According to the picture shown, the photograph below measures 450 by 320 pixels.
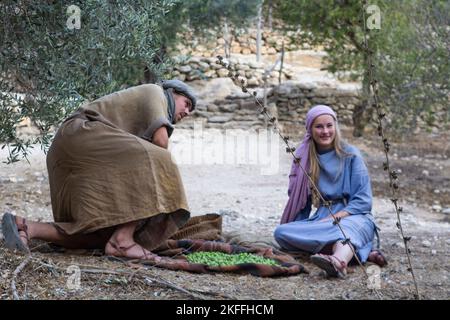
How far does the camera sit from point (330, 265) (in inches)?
197

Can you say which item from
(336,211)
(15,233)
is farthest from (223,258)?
(15,233)

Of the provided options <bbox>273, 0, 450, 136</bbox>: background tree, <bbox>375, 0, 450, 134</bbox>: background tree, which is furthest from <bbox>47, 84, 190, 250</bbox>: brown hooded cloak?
<bbox>375, 0, 450, 134</bbox>: background tree

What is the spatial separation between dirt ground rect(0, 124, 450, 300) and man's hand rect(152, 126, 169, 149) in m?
0.87

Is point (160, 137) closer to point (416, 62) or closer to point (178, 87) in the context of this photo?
point (178, 87)

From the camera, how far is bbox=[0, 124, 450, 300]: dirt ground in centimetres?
444

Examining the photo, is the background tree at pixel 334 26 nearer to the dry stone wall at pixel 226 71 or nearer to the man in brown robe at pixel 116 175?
the dry stone wall at pixel 226 71

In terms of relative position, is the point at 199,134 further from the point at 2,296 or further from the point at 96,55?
the point at 2,296

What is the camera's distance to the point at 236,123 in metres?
17.4

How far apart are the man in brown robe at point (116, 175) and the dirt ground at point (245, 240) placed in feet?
0.65

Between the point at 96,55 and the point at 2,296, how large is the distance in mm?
2203

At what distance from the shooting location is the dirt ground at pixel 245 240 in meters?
4.44

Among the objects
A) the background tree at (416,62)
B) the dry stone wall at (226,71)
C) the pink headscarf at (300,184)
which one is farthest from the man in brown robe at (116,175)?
the dry stone wall at (226,71)
